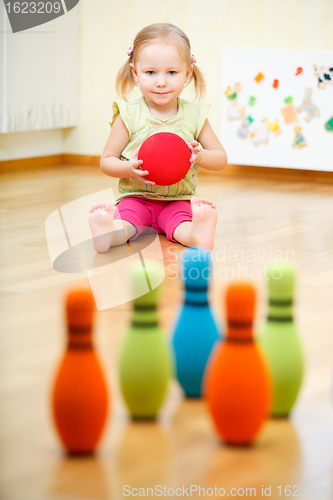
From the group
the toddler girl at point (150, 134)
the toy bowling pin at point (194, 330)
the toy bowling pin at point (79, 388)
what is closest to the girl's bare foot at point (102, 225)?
the toddler girl at point (150, 134)

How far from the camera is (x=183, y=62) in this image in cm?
181

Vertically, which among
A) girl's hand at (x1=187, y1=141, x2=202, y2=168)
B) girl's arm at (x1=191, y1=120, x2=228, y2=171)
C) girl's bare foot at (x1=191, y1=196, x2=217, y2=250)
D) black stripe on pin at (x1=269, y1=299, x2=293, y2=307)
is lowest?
girl's bare foot at (x1=191, y1=196, x2=217, y2=250)

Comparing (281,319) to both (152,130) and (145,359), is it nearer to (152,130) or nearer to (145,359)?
(145,359)

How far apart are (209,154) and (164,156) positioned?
0.63 feet

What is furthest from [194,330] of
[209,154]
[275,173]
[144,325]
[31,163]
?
[31,163]

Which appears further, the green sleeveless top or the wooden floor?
the green sleeveless top

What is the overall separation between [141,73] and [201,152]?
0.85 ft

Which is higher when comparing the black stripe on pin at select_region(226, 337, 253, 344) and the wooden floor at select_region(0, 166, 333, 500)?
the black stripe on pin at select_region(226, 337, 253, 344)

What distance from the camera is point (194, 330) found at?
32.5 inches

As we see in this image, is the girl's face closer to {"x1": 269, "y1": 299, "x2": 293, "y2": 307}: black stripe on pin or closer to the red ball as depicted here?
the red ball

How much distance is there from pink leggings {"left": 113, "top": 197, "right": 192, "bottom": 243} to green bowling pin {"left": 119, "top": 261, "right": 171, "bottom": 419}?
1.00 meters

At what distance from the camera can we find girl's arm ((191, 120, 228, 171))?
5.85 ft

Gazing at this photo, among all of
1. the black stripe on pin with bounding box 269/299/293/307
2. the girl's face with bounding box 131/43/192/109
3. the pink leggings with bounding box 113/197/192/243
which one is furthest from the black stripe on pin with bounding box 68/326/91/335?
the girl's face with bounding box 131/43/192/109

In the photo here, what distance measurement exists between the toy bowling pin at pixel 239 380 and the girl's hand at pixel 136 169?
1.00 meters
